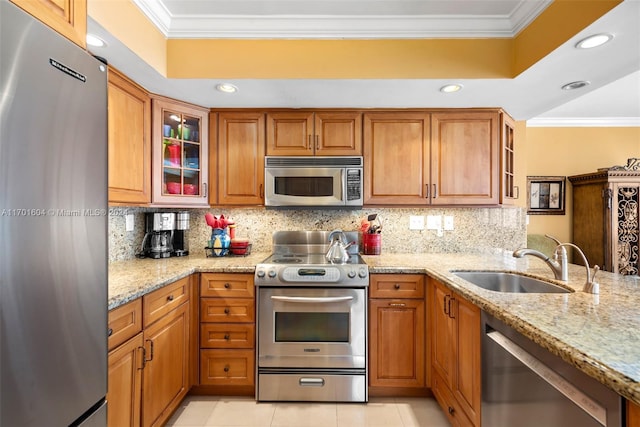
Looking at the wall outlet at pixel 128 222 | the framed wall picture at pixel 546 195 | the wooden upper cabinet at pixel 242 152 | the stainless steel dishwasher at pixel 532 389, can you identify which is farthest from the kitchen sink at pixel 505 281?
the framed wall picture at pixel 546 195

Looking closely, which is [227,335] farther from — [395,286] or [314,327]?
[395,286]

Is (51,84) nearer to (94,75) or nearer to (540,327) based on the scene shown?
(94,75)

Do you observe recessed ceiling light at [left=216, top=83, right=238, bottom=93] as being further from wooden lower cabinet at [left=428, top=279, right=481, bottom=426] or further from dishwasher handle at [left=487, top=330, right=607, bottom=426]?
dishwasher handle at [left=487, top=330, right=607, bottom=426]

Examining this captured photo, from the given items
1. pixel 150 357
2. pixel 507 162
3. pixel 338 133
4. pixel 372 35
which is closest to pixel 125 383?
pixel 150 357

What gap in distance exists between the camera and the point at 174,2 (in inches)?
71.8

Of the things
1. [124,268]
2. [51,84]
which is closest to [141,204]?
[124,268]

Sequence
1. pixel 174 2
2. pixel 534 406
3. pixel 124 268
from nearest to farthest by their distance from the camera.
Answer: pixel 534 406 → pixel 174 2 → pixel 124 268

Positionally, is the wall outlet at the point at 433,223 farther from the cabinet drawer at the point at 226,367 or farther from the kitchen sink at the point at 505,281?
the cabinet drawer at the point at 226,367

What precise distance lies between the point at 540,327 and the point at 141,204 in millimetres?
2291

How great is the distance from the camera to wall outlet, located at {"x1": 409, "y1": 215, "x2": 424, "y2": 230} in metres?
2.82

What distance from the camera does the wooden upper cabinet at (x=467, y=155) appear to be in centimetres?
253

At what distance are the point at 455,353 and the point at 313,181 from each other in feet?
5.02

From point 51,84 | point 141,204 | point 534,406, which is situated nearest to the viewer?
point 51,84

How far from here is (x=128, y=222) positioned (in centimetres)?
232
